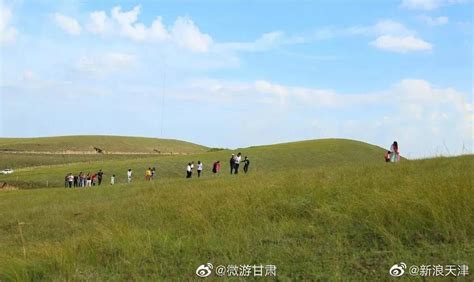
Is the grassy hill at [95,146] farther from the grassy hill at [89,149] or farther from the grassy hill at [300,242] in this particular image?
the grassy hill at [300,242]

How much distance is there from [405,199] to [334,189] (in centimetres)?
269

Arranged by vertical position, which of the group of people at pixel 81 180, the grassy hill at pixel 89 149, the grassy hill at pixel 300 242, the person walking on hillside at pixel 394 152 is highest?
the grassy hill at pixel 89 149

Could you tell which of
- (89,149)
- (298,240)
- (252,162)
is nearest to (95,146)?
(89,149)

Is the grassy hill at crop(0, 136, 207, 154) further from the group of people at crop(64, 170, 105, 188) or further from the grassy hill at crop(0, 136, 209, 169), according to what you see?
the group of people at crop(64, 170, 105, 188)

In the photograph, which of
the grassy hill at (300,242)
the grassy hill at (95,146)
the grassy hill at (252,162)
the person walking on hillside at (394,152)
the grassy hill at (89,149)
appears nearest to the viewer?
the grassy hill at (300,242)

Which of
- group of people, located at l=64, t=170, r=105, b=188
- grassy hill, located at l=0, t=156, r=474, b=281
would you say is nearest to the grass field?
grassy hill, located at l=0, t=156, r=474, b=281

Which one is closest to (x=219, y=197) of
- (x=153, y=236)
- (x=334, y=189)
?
(x=334, y=189)

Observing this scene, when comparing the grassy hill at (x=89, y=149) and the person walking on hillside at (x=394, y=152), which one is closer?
the person walking on hillside at (x=394, y=152)

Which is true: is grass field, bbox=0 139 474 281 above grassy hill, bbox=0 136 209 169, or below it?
below

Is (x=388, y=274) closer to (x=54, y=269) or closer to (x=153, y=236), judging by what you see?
(x=153, y=236)

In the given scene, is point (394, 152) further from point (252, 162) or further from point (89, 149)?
point (89, 149)

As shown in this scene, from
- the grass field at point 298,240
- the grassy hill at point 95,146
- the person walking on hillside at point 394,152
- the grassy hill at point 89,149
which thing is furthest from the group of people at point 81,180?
the grassy hill at point 95,146

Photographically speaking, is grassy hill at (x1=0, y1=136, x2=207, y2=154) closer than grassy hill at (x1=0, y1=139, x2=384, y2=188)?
No

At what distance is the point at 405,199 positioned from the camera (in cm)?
760
